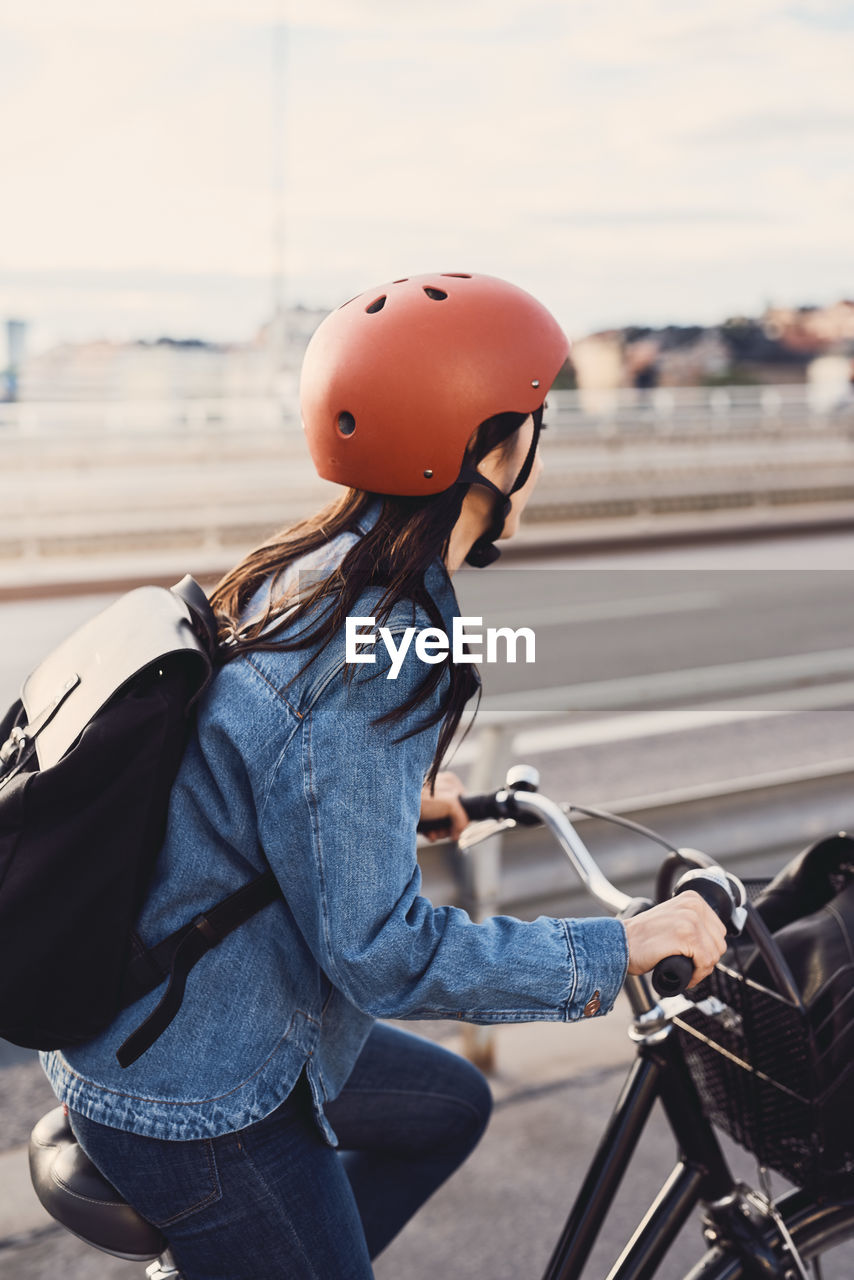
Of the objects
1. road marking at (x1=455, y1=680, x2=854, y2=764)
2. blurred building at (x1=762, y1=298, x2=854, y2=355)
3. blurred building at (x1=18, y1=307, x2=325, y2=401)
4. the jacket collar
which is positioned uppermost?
the jacket collar

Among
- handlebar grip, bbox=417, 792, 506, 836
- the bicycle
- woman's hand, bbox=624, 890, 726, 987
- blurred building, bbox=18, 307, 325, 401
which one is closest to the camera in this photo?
woman's hand, bbox=624, 890, 726, 987

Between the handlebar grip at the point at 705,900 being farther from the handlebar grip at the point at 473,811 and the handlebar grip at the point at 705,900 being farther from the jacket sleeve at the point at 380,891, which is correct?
the handlebar grip at the point at 473,811

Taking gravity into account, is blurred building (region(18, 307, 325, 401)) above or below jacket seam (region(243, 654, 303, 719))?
below

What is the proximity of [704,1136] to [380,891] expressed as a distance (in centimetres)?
83

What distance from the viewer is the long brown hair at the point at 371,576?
164 cm

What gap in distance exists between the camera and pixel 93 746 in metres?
1.53

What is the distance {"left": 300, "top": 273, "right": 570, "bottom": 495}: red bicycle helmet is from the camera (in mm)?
1780

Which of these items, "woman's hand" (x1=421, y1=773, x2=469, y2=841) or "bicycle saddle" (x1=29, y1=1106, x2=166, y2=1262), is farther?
"woman's hand" (x1=421, y1=773, x2=469, y2=841)

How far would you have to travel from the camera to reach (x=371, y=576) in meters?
1.69

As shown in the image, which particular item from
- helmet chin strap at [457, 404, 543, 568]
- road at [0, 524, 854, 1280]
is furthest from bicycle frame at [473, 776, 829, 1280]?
road at [0, 524, 854, 1280]

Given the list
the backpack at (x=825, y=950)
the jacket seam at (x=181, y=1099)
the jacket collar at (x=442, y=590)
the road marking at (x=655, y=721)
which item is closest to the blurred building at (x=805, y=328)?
the road marking at (x=655, y=721)

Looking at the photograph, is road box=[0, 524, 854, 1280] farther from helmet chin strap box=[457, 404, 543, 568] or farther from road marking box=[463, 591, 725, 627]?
helmet chin strap box=[457, 404, 543, 568]

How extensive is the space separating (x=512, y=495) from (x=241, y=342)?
31545mm

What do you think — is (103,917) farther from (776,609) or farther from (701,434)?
(701,434)
